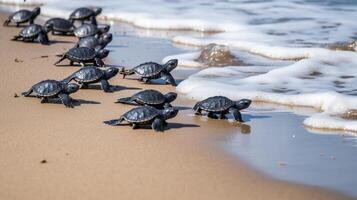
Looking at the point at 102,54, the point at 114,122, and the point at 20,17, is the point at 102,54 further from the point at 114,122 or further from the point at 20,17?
the point at 20,17

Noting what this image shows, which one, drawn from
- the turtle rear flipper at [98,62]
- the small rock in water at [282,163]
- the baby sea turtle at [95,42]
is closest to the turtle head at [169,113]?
the small rock in water at [282,163]

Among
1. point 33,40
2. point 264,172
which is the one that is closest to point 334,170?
point 264,172

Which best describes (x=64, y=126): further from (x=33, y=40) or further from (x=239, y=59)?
(x=33, y=40)

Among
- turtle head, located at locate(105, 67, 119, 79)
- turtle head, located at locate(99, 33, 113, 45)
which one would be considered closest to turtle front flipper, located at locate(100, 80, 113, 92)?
turtle head, located at locate(105, 67, 119, 79)

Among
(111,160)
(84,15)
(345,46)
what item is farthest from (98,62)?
(84,15)

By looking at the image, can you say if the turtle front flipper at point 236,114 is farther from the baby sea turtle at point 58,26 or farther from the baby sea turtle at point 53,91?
the baby sea turtle at point 58,26
